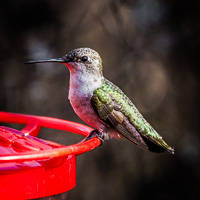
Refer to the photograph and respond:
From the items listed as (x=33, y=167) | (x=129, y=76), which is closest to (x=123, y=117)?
(x=33, y=167)

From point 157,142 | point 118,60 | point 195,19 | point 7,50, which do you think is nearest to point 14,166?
point 157,142

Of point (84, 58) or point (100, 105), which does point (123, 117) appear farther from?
point (84, 58)

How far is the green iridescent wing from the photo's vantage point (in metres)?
2.98

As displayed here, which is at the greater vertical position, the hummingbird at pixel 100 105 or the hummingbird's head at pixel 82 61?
the hummingbird's head at pixel 82 61

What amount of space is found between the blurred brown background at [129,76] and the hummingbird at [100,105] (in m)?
1.81

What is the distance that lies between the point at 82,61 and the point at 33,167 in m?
1.26

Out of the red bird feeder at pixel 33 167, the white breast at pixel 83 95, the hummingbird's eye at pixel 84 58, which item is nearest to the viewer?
the red bird feeder at pixel 33 167

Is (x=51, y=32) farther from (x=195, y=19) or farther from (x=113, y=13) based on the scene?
(x=195, y=19)

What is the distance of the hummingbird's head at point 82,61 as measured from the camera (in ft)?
9.44

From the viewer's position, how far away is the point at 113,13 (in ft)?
16.2

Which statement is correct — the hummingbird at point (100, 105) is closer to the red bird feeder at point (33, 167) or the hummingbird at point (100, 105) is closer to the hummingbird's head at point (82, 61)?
the hummingbird's head at point (82, 61)

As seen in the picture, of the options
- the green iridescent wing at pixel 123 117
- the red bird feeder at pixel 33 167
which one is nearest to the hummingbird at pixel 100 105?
the green iridescent wing at pixel 123 117

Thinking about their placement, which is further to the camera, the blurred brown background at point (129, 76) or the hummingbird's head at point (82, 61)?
the blurred brown background at point (129, 76)

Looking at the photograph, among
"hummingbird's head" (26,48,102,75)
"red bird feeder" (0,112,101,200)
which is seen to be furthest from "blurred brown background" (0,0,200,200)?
"red bird feeder" (0,112,101,200)
